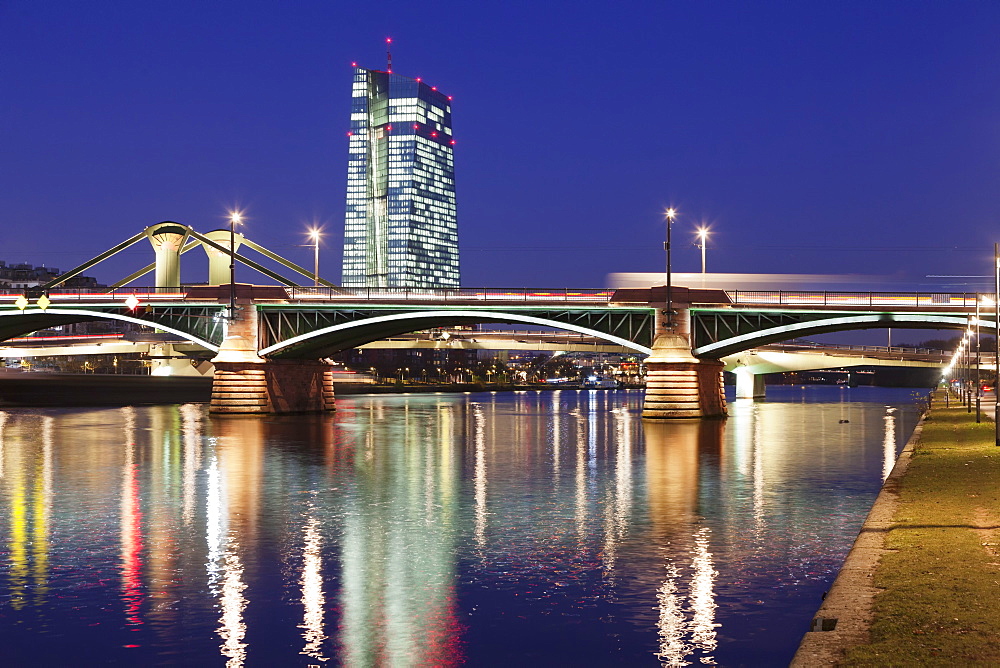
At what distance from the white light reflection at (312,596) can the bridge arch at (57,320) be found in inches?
2640

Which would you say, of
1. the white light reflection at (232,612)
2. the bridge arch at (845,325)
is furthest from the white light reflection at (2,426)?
the bridge arch at (845,325)

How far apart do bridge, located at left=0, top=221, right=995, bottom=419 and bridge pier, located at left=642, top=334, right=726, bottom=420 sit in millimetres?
68

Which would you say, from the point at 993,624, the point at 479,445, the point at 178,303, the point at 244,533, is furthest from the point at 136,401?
the point at 993,624

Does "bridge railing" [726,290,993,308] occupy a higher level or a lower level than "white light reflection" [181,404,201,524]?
higher

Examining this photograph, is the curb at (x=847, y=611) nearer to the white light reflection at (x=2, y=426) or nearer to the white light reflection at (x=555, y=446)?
the white light reflection at (x=555, y=446)

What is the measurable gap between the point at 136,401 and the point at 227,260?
90.5ft

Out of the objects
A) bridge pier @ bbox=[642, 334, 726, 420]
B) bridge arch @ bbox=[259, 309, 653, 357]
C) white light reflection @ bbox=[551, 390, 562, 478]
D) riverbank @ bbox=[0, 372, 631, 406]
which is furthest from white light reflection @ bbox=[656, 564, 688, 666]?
riverbank @ bbox=[0, 372, 631, 406]

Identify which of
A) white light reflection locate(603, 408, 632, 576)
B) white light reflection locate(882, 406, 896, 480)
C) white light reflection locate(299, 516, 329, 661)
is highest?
white light reflection locate(299, 516, 329, 661)

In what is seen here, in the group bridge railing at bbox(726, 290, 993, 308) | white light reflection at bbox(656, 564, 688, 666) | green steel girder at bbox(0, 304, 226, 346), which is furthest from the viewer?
green steel girder at bbox(0, 304, 226, 346)

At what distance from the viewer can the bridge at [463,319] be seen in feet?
252

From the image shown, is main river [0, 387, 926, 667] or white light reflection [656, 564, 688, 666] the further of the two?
main river [0, 387, 926, 667]

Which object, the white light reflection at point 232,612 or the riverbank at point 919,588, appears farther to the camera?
the white light reflection at point 232,612

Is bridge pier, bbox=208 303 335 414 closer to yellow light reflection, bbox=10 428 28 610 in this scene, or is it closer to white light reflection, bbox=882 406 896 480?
white light reflection, bbox=882 406 896 480

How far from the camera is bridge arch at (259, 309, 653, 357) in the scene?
80.1 metres
